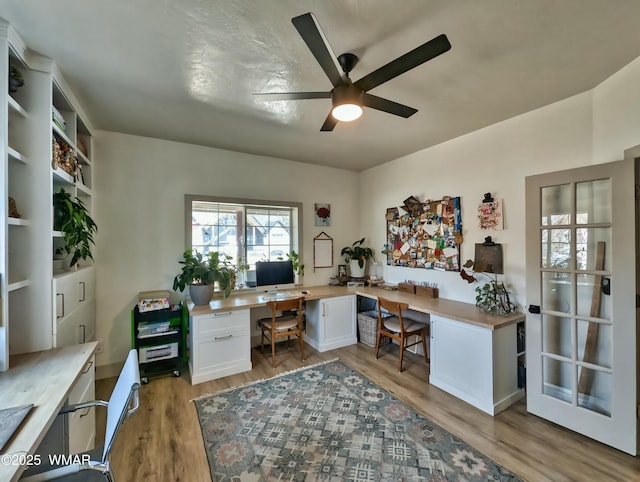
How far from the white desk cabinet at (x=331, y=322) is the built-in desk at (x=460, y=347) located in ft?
1.72

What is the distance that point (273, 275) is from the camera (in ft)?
11.7

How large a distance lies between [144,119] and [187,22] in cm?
153

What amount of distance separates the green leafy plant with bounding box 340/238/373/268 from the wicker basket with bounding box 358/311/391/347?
2.64 feet

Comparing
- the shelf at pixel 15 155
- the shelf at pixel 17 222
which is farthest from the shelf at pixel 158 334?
the shelf at pixel 15 155

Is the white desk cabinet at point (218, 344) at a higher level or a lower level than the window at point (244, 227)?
lower

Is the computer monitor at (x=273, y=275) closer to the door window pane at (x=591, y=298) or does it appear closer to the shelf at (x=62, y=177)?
the shelf at (x=62, y=177)

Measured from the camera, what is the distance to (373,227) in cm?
438

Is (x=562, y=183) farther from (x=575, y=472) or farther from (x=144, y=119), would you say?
(x=144, y=119)

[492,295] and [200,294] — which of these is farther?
[200,294]

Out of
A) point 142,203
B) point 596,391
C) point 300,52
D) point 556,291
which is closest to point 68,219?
point 142,203

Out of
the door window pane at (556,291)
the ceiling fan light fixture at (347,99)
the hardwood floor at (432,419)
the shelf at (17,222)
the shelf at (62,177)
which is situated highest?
the ceiling fan light fixture at (347,99)

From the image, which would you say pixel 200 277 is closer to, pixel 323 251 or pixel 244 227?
pixel 244 227

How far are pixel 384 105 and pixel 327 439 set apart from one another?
2350 mm

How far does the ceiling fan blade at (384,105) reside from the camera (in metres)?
1.74
